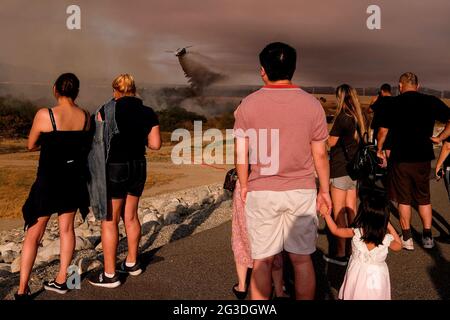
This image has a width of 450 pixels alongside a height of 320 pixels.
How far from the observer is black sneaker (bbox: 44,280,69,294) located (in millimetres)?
4121

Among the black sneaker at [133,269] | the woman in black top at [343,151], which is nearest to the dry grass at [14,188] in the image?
the black sneaker at [133,269]

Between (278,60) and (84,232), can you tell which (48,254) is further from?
(278,60)

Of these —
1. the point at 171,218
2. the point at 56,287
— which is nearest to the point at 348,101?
the point at 56,287

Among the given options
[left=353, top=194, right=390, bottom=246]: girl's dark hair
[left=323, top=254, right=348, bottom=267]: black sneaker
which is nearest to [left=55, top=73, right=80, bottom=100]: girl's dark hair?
[left=353, top=194, right=390, bottom=246]: girl's dark hair

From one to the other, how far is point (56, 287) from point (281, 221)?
193cm

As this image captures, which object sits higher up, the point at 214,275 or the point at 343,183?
the point at 343,183

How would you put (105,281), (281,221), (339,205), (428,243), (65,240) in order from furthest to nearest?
1. (428,243)
2. (339,205)
3. (105,281)
4. (65,240)
5. (281,221)

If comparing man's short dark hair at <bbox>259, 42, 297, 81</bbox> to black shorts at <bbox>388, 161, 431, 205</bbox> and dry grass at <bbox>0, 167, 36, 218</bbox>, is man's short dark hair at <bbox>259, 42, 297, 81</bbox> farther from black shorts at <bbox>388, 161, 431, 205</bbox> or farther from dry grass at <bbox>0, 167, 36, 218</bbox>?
dry grass at <bbox>0, 167, 36, 218</bbox>

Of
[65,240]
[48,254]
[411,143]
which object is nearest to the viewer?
[65,240]

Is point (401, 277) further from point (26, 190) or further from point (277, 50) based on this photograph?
point (26, 190)

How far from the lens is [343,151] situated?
4867mm

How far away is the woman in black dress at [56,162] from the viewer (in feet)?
12.5
